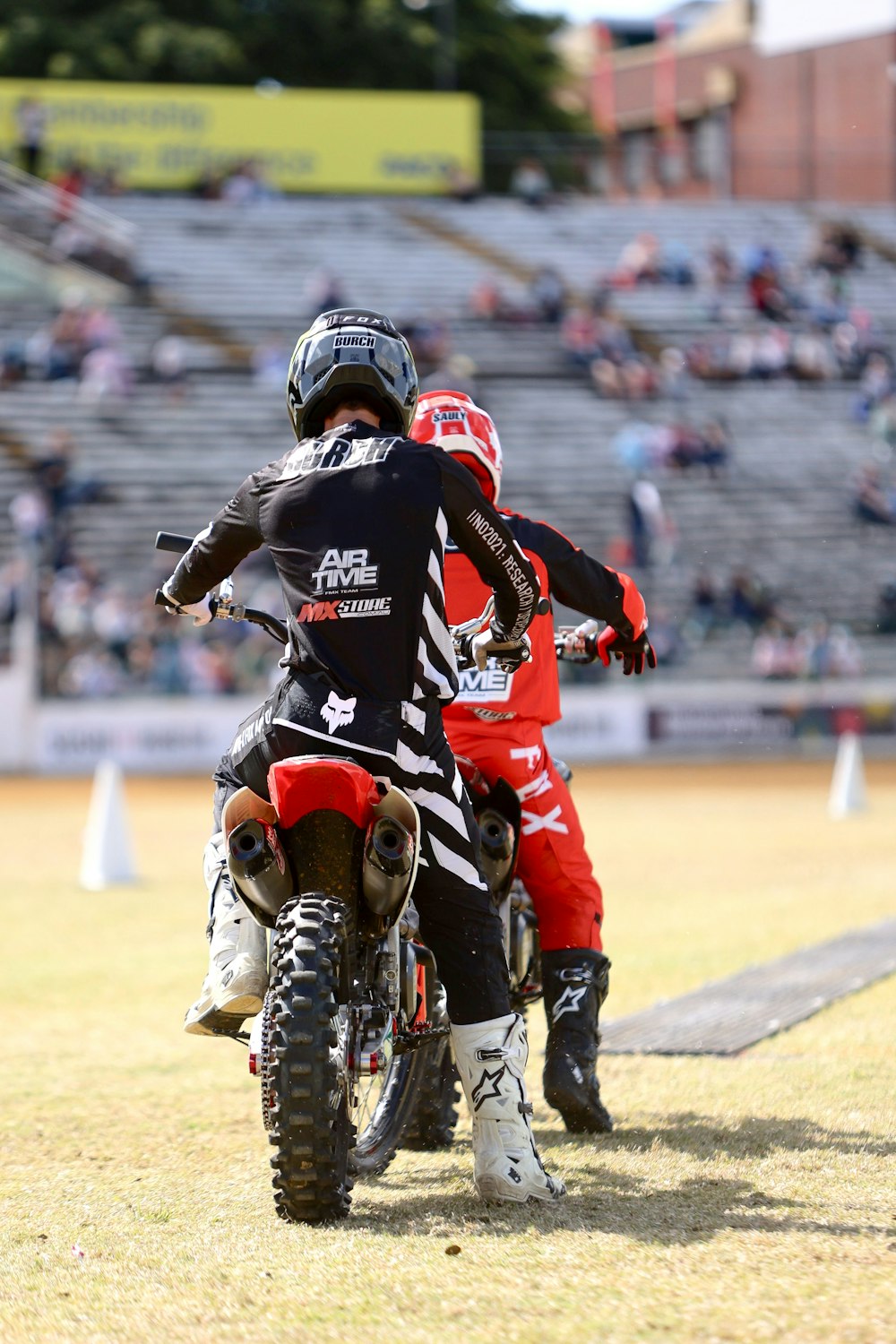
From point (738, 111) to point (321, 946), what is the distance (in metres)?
63.4

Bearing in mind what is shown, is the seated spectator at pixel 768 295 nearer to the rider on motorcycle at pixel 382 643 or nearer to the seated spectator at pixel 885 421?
the seated spectator at pixel 885 421

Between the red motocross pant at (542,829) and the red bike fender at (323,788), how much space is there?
1177 millimetres

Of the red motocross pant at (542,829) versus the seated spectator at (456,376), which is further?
the seated spectator at (456,376)

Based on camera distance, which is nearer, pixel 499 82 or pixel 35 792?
pixel 35 792

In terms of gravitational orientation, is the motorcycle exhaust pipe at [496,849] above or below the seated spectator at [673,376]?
below

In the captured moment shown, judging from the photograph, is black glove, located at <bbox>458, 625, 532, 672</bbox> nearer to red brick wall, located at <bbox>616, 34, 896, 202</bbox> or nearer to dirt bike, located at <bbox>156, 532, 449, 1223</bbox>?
dirt bike, located at <bbox>156, 532, 449, 1223</bbox>

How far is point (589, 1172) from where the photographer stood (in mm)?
4863

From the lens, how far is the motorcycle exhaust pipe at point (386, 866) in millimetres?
4188

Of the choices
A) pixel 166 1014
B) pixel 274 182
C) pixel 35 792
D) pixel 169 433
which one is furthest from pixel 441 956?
pixel 274 182

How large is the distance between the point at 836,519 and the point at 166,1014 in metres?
25.0

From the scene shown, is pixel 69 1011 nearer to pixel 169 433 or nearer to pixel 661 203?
pixel 169 433

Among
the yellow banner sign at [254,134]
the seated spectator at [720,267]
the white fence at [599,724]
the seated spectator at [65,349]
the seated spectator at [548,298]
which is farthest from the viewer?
the seated spectator at [720,267]

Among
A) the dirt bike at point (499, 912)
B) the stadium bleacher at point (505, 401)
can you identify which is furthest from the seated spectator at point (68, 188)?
the dirt bike at point (499, 912)

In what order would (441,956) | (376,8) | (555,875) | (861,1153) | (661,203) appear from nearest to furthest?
(441,956)
(861,1153)
(555,875)
(661,203)
(376,8)
